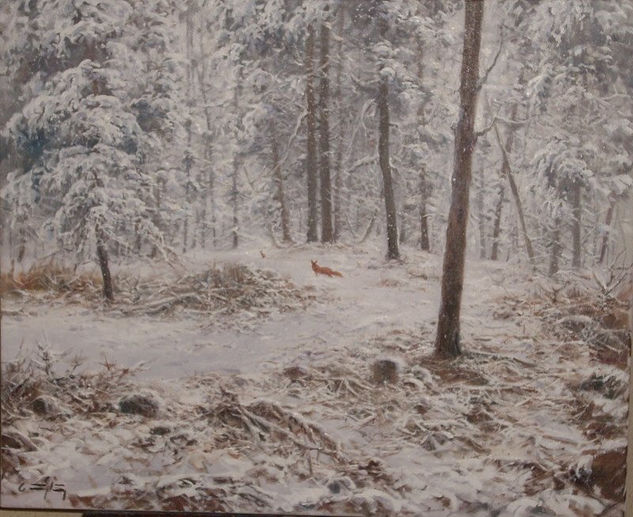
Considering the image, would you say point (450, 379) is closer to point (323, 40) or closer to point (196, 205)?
point (196, 205)

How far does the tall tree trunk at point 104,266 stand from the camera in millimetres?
3008

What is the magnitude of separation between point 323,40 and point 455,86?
2.35 feet

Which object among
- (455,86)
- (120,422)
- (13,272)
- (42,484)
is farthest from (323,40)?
(42,484)

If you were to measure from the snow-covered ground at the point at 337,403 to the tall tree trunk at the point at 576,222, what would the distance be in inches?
7.2

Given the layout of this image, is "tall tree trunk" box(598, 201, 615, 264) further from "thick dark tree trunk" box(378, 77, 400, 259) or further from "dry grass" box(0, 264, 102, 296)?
"dry grass" box(0, 264, 102, 296)

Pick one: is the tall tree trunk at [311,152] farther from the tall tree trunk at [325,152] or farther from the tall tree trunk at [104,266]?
the tall tree trunk at [104,266]

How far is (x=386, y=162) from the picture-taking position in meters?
2.93

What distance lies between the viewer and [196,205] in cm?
297

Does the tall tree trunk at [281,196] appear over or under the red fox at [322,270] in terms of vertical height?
over

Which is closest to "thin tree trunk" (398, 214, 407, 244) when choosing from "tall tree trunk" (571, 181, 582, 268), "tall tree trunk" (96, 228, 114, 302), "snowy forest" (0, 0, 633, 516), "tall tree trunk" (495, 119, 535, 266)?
"snowy forest" (0, 0, 633, 516)

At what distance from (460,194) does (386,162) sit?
41 centimetres

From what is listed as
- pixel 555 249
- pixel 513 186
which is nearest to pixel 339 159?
pixel 513 186

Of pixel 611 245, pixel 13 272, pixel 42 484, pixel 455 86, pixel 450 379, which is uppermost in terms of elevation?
pixel 455 86

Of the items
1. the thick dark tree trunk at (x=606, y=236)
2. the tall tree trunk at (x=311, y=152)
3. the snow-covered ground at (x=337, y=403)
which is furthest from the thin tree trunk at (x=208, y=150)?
the thick dark tree trunk at (x=606, y=236)
